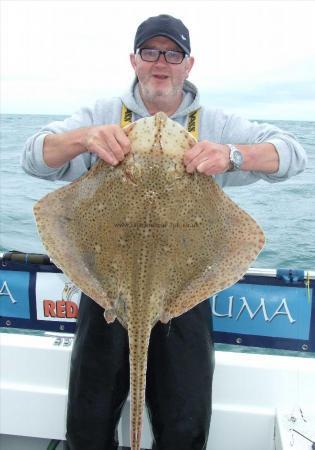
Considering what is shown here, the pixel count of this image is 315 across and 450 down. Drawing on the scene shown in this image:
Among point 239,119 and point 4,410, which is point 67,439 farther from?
point 239,119

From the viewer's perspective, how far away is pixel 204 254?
237 centimetres

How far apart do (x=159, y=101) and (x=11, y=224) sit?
8.19 m

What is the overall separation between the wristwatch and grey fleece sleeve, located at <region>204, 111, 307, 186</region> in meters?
0.32

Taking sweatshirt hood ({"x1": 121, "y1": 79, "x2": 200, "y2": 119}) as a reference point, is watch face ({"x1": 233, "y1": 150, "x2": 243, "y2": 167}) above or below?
below

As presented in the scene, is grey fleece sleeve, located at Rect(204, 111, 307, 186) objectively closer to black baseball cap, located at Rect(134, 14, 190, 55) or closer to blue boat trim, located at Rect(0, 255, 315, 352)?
black baseball cap, located at Rect(134, 14, 190, 55)

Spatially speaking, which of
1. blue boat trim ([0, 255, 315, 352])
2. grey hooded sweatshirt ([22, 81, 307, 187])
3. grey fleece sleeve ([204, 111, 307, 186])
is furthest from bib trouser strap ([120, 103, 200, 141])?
blue boat trim ([0, 255, 315, 352])

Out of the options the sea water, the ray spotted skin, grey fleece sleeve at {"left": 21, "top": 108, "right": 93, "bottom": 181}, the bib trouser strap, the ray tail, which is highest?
the bib trouser strap

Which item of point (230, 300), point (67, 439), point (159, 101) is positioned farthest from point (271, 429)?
point (159, 101)

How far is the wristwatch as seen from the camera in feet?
8.05

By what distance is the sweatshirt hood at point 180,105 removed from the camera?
3.10 m

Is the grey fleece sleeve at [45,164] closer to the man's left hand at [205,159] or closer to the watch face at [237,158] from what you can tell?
the man's left hand at [205,159]

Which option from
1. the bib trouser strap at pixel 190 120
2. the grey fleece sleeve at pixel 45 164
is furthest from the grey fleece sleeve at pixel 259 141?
the grey fleece sleeve at pixel 45 164

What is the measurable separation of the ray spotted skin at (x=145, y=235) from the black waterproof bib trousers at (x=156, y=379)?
1.83 ft

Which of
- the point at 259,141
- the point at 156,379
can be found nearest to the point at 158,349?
the point at 156,379
